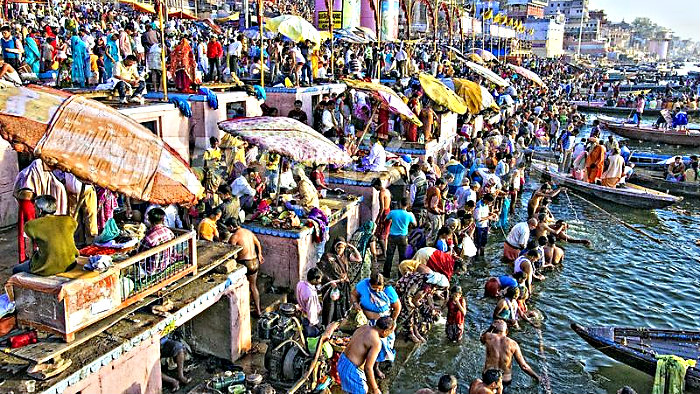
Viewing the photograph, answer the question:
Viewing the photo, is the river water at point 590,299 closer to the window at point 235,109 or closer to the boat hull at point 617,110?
the window at point 235,109

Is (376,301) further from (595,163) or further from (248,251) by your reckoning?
(595,163)

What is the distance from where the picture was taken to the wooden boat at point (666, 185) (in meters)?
20.5

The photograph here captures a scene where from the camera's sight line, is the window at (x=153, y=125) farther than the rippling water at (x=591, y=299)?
Yes

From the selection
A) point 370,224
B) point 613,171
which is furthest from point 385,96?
point 613,171

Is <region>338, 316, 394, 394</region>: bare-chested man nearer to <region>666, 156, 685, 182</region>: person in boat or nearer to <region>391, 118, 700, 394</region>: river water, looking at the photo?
<region>391, 118, 700, 394</region>: river water

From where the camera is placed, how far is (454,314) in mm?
8969

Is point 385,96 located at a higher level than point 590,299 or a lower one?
higher

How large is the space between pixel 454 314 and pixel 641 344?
3.17 m

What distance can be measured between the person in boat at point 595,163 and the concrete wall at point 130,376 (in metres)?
16.5

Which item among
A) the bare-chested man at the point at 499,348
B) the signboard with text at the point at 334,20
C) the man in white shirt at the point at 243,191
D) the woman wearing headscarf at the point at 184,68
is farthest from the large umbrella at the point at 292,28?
the bare-chested man at the point at 499,348

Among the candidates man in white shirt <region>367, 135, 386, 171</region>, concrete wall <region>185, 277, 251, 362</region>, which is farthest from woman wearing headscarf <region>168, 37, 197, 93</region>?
concrete wall <region>185, 277, 251, 362</region>

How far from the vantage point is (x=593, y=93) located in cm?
5403

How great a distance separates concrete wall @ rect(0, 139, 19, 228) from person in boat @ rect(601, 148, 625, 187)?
16.8m

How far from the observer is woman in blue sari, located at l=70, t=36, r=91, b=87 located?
1314 cm
